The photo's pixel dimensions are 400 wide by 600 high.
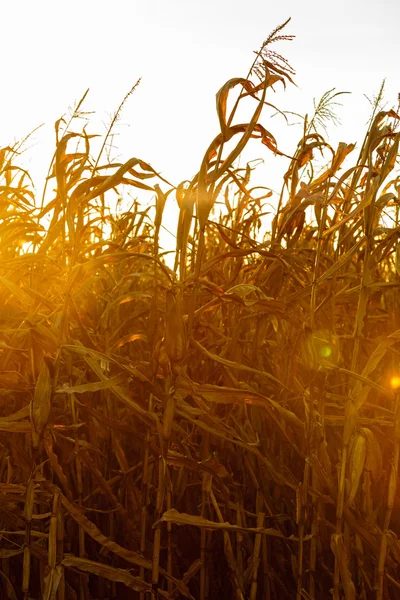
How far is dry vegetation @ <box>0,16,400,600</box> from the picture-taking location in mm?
1479

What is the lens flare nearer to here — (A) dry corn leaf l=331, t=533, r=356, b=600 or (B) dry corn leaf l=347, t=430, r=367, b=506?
(B) dry corn leaf l=347, t=430, r=367, b=506

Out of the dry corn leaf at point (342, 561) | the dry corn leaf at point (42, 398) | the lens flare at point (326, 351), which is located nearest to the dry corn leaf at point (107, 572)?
the dry corn leaf at point (42, 398)

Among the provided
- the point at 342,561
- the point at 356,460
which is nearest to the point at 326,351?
the point at 356,460

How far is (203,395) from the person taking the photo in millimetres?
1487

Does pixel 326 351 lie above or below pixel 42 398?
above

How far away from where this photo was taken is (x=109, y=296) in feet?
7.25

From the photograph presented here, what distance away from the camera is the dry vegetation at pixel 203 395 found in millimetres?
1479

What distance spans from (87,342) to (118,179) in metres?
0.68

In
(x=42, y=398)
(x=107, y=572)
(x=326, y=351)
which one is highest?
(x=326, y=351)

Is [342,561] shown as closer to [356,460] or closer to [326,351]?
[356,460]

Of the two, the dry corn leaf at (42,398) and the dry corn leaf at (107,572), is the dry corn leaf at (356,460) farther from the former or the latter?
the dry corn leaf at (42,398)

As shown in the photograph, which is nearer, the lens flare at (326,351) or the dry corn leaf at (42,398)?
the dry corn leaf at (42,398)

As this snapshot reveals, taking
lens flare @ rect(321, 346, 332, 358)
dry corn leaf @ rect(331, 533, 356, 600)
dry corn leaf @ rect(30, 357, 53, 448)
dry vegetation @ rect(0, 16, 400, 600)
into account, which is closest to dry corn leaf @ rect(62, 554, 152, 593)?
dry vegetation @ rect(0, 16, 400, 600)

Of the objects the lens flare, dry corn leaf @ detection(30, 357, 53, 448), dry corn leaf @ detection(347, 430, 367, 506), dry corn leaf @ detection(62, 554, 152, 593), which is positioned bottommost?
dry corn leaf @ detection(62, 554, 152, 593)
